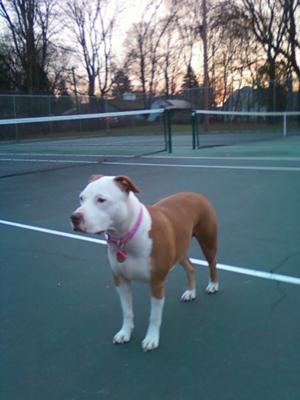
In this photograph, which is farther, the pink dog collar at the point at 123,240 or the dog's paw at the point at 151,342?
the dog's paw at the point at 151,342

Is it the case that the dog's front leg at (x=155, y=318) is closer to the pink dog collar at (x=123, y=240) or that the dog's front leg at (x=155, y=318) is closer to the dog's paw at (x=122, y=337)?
the dog's paw at (x=122, y=337)

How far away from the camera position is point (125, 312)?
10.2ft

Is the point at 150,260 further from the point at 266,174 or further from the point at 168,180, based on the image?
the point at 266,174

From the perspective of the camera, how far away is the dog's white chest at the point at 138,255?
2801 millimetres

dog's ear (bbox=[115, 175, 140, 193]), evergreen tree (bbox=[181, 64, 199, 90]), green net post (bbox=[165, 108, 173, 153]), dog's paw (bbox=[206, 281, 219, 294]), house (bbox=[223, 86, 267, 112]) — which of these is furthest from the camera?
evergreen tree (bbox=[181, 64, 199, 90])

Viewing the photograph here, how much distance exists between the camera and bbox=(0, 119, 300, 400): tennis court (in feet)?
8.41

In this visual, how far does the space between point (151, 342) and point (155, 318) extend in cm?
16

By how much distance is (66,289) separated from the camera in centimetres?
398

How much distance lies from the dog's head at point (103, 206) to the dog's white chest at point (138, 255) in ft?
0.65

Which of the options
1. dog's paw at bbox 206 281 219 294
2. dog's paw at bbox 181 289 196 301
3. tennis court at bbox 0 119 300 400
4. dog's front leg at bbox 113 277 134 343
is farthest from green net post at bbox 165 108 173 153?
dog's front leg at bbox 113 277 134 343

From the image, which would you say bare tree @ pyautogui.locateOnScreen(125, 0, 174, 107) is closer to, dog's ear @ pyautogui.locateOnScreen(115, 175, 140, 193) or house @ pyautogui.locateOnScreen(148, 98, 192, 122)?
house @ pyautogui.locateOnScreen(148, 98, 192, 122)

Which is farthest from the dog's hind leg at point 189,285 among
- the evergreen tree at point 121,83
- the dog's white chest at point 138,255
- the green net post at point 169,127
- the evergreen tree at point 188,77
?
the evergreen tree at point 121,83

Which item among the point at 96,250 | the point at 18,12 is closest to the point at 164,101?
the point at 18,12

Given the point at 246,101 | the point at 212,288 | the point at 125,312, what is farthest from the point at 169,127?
the point at 246,101
